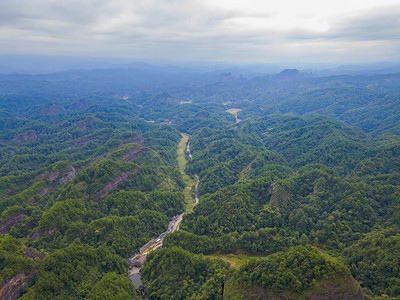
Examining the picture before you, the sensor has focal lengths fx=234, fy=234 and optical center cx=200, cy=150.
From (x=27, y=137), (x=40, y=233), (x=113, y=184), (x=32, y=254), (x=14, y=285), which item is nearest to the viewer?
(x=14, y=285)

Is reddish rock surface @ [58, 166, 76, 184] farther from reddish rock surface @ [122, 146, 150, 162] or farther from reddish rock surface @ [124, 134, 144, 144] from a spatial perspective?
reddish rock surface @ [124, 134, 144, 144]

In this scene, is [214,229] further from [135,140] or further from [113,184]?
[135,140]

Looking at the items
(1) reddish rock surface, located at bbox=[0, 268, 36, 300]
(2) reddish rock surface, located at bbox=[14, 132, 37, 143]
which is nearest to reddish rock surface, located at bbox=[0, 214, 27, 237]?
(1) reddish rock surface, located at bbox=[0, 268, 36, 300]

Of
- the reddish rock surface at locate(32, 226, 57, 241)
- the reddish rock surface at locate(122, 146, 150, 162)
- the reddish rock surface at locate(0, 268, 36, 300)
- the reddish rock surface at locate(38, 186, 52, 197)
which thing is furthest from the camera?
the reddish rock surface at locate(122, 146, 150, 162)

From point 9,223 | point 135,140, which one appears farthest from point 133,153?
point 9,223

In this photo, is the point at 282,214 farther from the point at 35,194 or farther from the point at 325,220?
the point at 35,194

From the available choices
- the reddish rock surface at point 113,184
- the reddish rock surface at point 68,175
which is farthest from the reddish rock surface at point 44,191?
the reddish rock surface at point 113,184

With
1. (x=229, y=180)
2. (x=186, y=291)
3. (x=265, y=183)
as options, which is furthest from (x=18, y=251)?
(x=229, y=180)

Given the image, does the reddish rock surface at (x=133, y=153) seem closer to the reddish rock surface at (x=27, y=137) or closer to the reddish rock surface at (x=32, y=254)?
the reddish rock surface at (x=32, y=254)
